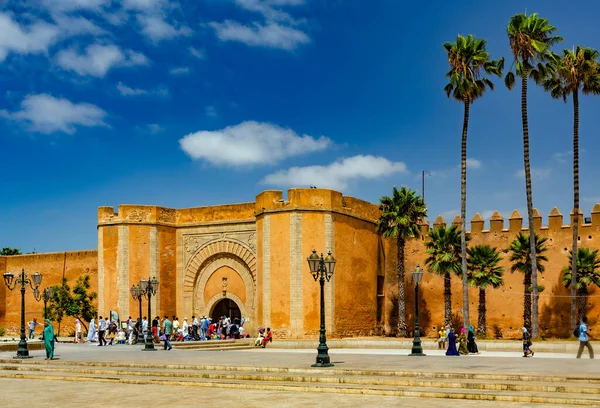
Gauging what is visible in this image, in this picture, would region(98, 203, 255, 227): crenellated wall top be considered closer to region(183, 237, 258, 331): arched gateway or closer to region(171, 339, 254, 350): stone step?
region(183, 237, 258, 331): arched gateway

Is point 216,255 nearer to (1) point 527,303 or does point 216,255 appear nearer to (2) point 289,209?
(2) point 289,209

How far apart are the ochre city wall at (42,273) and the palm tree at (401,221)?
14.0 m

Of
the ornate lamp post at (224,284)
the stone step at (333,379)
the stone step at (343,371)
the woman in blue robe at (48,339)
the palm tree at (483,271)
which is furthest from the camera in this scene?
the ornate lamp post at (224,284)

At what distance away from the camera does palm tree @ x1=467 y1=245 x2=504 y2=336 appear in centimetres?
2959

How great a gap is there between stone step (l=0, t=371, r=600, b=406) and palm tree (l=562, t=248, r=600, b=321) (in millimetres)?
17087

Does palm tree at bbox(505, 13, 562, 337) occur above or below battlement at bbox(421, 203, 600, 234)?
above

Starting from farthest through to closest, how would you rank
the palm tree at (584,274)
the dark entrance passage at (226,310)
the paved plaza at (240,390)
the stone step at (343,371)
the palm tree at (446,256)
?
1. the dark entrance passage at (226,310)
2. the palm tree at (446,256)
3. the palm tree at (584,274)
4. the stone step at (343,371)
5. the paved plaza at (240,390)

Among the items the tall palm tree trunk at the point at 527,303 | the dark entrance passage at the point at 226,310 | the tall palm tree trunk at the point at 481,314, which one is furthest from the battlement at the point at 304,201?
the tall palm tree trunk at the point at 527,303

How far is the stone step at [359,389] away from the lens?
35.2 ft

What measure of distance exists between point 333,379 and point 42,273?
27.2 meters

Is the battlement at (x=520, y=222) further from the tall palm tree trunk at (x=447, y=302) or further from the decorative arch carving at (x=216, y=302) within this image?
the decorative arch carving at (x=216, y=302)

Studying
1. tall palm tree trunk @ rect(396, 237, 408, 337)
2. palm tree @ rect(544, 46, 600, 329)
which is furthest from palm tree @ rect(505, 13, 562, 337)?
tall palm tree trunk @ rect(396, 237, 408, 337)

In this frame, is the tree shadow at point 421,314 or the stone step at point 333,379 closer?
the stone step at point 333,379

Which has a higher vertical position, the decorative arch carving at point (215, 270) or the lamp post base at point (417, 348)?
the decorative arch carving at point (215, 270)
